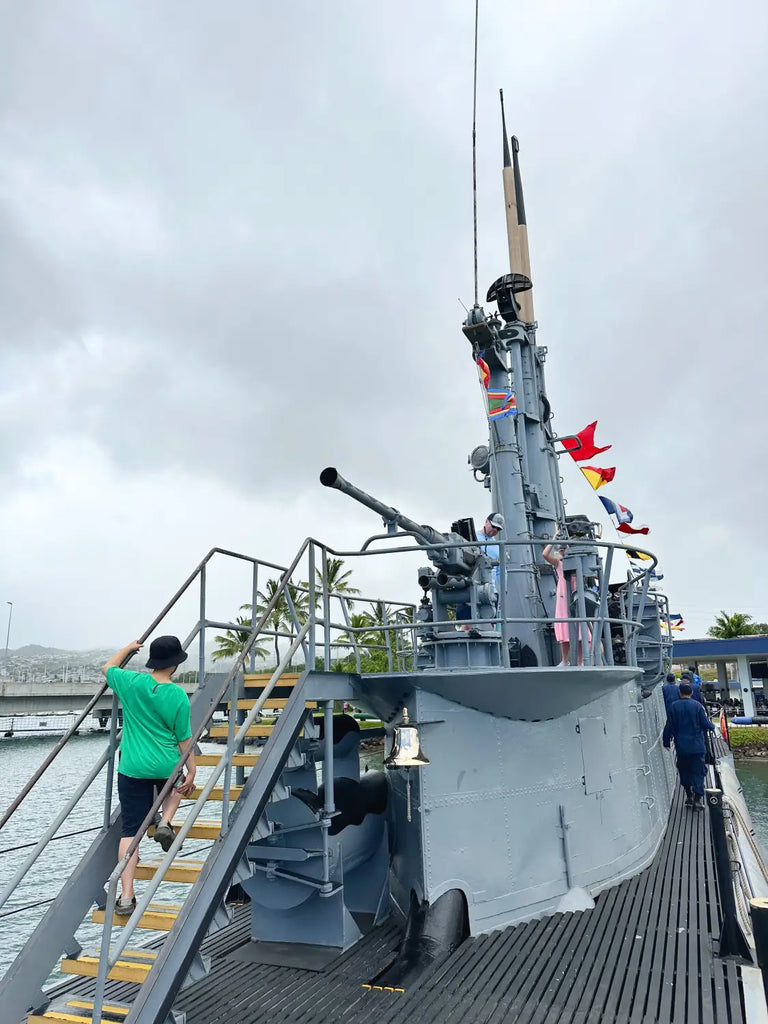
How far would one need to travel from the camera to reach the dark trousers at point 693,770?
1061cm

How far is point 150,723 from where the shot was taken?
4.70m

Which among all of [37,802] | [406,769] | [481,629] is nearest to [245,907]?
[406,769]

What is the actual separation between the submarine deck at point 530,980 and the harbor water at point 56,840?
115 centimetres

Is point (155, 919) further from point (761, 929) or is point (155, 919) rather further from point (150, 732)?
point (761, 929)

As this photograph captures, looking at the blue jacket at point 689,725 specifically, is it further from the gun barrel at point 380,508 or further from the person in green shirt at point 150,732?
→ the person in green shirt at point 150,732

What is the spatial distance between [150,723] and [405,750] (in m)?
2.10

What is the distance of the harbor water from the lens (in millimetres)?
10034

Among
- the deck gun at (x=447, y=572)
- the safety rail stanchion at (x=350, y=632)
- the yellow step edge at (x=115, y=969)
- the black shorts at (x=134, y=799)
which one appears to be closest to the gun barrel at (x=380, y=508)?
the deck gun at (x=447, y=572)

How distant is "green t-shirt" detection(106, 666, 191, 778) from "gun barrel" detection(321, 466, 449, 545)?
7.84 ft

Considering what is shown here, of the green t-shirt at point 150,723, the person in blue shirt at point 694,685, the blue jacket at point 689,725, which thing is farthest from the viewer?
the person in blue shirt at point 694,685

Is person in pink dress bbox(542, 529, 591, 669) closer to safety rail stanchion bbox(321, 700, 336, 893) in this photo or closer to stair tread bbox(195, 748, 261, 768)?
safety rail stanchion bbox(321, 700, 336, 893)

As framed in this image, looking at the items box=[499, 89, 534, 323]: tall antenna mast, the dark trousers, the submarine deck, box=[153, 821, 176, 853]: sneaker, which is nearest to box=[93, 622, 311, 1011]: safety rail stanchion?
box=[153, 821, 176, 853]: sneaker

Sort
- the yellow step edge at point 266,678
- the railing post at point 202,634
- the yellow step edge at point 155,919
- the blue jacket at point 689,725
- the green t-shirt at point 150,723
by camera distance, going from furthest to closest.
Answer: the blue jacket at point 689,725 → the railing post at point 202,634 → the yellow step edge at point 266,678 → the green t-shirt at point 150,723 → the yellow step edge at point 155,919

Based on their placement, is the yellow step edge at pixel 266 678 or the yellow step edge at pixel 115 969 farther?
the yellow step edge at pixel 266 678
